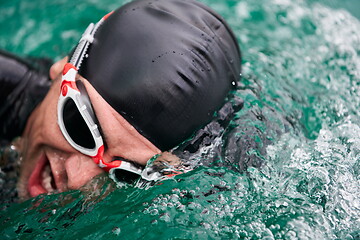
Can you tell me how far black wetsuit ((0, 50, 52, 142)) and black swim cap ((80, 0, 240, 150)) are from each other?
52 centimetres

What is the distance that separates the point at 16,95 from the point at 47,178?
509mm

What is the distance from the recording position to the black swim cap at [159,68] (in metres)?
1.90

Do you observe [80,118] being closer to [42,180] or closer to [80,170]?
[80,170]

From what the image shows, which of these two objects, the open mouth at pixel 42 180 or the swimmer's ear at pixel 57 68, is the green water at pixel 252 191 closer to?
the open mouth at pixel 42 180

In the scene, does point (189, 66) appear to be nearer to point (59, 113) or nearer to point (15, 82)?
point (59, 113)

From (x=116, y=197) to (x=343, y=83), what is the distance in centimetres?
200

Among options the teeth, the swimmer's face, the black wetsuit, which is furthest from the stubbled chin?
the black wetsuit

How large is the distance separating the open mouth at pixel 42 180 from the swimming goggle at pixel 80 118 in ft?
1.03

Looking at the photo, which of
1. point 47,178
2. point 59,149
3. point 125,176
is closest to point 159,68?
point 125,176

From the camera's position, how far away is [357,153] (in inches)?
88.5

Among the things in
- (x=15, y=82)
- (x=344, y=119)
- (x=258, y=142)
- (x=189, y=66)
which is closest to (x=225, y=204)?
(x=258, y=142)

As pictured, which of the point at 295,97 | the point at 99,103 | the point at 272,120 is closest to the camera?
the point at 99,103

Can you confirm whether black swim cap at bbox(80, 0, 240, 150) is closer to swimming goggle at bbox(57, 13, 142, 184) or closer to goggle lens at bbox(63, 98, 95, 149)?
swimming goggle at bbox(57, 13, 142, 184)

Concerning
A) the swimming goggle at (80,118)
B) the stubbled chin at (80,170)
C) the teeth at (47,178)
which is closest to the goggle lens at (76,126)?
the swimming goggle at (80,118)
